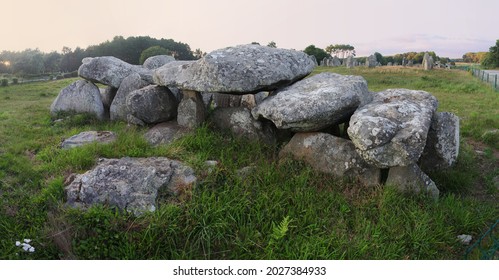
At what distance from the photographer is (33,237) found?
15.9 ft

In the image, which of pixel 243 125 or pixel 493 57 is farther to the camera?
pixel 493 57

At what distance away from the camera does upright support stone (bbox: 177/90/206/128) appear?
835cm

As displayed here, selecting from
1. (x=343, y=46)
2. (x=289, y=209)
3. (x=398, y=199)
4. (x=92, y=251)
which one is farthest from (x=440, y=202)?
(x=343, y=46)

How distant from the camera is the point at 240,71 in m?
7.53

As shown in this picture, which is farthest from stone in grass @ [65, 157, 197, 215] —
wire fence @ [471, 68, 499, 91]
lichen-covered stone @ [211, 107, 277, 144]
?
wire fence @ [471, 68, 499, 91]

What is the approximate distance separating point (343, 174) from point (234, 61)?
10.7 ft

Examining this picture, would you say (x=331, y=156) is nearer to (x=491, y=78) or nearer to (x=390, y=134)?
(x=390, y=134)

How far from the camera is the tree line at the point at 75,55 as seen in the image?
2062 inches

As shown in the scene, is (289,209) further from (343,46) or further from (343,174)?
(343,46)

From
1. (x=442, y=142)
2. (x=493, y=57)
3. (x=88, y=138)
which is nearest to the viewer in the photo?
(x=442, y=142)

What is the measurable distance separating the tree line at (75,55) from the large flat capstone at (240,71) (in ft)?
152

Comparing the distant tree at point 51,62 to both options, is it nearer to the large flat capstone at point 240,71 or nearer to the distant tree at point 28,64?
the distant tree at point 28,64

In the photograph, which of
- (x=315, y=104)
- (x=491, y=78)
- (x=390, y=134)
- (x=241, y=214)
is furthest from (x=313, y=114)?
(x=491, y=78)

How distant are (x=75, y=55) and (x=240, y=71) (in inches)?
2526
